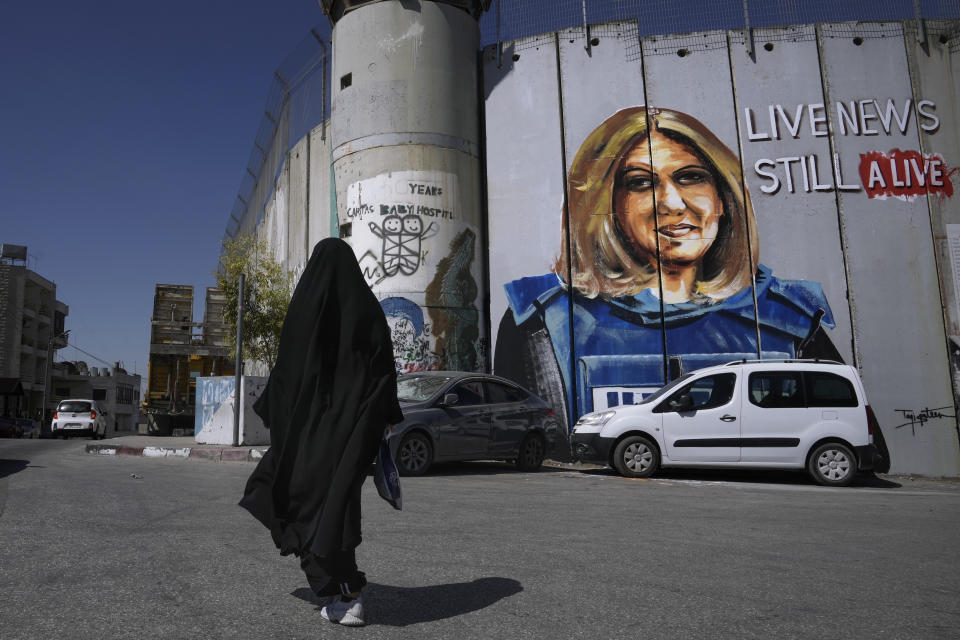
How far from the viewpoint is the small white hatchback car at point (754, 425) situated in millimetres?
10766

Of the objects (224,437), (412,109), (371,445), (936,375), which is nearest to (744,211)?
(936,375)

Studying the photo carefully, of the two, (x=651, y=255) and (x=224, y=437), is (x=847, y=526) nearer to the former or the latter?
(x=651, y=255)

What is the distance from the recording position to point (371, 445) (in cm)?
327

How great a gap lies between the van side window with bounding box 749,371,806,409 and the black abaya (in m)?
8.86

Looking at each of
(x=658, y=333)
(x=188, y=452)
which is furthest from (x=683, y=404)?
(x=188, y=452)

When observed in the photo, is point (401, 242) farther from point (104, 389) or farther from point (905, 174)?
point (104, 389)

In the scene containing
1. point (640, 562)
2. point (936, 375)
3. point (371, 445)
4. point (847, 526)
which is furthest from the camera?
point (936, 375)

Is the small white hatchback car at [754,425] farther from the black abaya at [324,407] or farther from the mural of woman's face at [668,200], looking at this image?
the black abaya at [324,407]

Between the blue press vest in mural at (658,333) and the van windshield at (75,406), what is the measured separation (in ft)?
75.4

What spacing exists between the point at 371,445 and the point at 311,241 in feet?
59.1

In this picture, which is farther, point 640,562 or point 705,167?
point 705,167

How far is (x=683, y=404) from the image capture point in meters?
11.0

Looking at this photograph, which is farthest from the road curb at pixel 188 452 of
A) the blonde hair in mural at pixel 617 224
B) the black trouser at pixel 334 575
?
the black trouser at pixel 334 575

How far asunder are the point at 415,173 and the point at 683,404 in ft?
28.3
